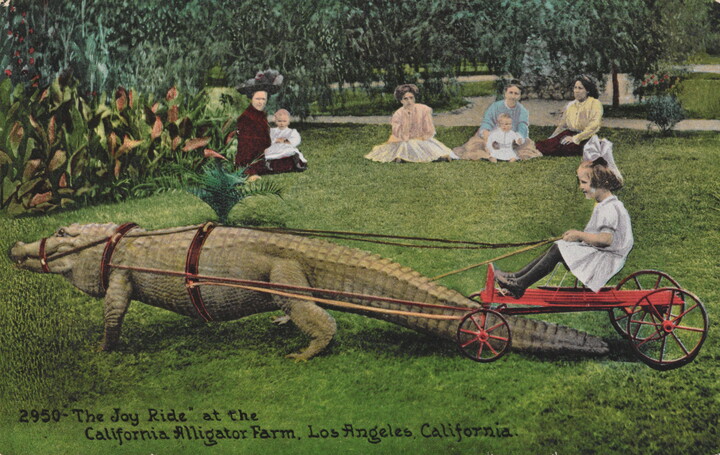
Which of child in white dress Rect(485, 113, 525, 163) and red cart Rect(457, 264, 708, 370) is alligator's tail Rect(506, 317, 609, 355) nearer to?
red cart Rect(457, 264, 708, 370)

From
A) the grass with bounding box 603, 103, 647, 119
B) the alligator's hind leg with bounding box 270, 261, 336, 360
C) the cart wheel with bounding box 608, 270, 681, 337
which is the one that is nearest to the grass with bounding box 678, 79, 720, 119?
the grass with bounding box 603, 103, 647, 119

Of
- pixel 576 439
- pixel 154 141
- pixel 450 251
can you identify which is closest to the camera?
pixel 576 439

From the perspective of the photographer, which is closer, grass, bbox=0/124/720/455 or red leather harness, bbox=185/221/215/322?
grass, bbox=0/124/720/455

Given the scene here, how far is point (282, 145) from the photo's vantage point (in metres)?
4.56

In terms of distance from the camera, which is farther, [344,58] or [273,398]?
[344,58]

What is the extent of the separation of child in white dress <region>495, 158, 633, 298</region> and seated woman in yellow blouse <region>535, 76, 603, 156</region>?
1.42ft

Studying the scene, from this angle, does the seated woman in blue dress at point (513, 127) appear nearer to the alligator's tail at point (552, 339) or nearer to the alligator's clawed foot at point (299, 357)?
the alligator's tail at point (552, 339)

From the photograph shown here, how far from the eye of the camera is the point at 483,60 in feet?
14.4

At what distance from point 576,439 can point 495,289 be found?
0.83m

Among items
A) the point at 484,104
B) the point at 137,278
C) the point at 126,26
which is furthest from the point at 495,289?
the point at 126,26

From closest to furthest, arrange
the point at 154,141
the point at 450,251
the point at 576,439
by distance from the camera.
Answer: the point at 576,439, the point at 450,251, the point at 154,141

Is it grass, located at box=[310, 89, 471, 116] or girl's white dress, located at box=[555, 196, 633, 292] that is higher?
grass, located at box=[310, 89, 471, 116]

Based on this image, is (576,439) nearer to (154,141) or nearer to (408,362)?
(408,362)

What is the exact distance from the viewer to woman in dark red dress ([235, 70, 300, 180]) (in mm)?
4535
